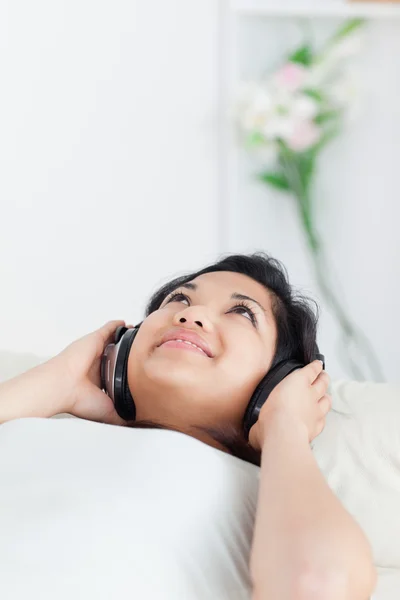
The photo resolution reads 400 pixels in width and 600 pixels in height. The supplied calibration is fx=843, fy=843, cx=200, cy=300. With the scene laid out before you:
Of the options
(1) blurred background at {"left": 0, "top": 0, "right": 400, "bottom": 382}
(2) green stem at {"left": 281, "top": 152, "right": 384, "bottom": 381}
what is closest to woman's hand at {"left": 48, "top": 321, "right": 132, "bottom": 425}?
(1) blurred background at {"left": 0, "top": 0, "right": 400, "bottom": 382}

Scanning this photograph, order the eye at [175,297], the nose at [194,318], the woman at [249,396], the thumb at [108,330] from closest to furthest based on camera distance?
the woman at [249,396] → the nose at [194,318] → the eye at [175,297] → the thumb at [108,330]

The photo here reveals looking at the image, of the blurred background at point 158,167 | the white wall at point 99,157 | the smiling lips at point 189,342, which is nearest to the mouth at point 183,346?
the smiling lips at point 189,342

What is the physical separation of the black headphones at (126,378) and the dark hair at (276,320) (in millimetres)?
23

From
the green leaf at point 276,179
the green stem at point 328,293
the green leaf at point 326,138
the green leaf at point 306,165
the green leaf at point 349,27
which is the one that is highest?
the green leaf at point 349,27

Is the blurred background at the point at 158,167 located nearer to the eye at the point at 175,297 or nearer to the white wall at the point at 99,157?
the white wall at the point at 99,157

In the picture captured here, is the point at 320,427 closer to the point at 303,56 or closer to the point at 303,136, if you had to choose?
the point at 303,136

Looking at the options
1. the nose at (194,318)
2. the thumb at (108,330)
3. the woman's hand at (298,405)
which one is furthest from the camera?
the thumb at (108,330)

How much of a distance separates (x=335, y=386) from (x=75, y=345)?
460mm

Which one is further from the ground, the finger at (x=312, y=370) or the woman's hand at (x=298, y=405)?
the finger at (x=312, y=370)

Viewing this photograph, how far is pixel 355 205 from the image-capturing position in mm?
3004

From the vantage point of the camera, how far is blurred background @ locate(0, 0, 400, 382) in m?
2.61

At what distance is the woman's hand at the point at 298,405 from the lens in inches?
45.2

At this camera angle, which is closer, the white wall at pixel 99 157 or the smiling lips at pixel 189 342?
the smiling lips at pixel 189 342

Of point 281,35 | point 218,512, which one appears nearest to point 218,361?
point 218,512
